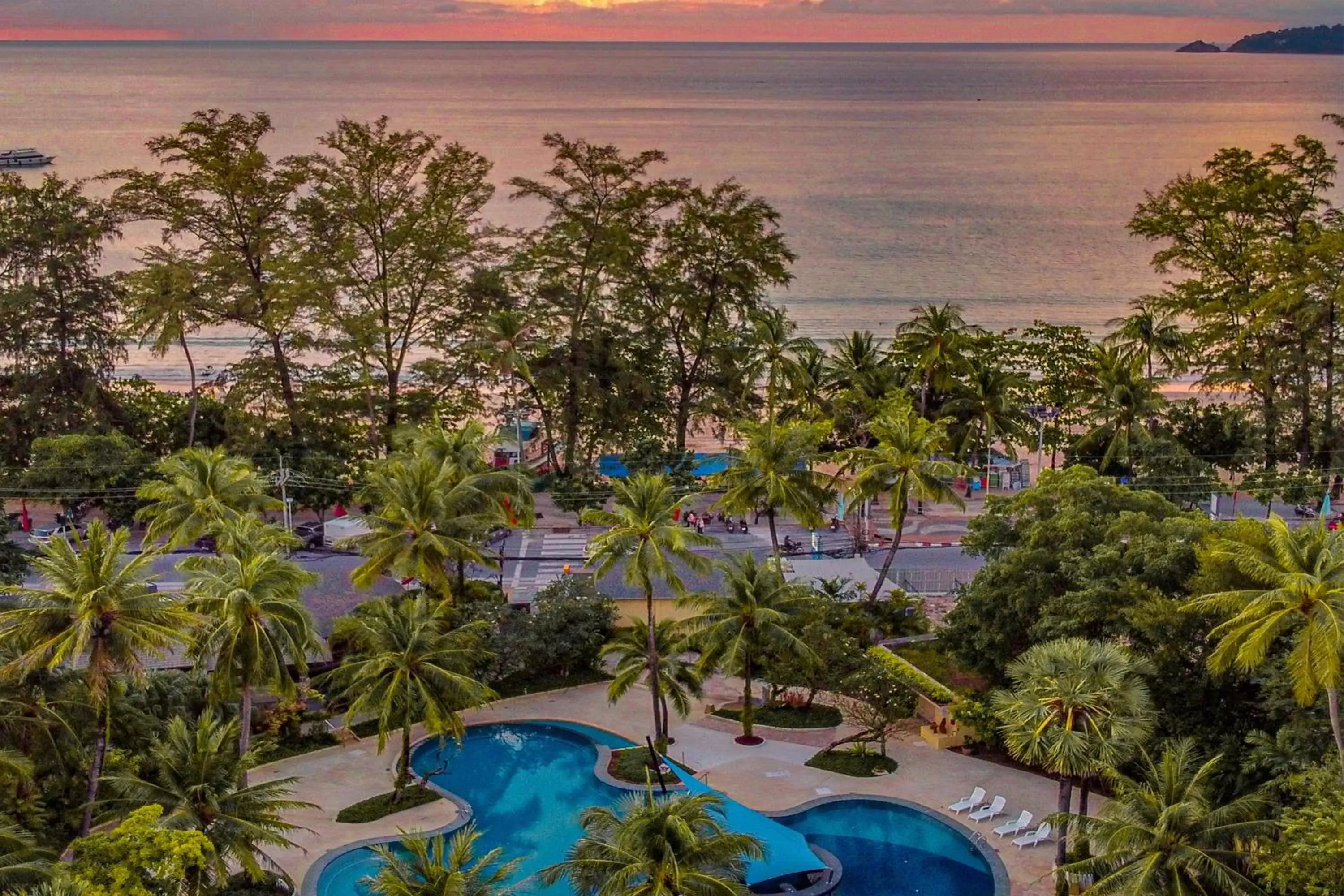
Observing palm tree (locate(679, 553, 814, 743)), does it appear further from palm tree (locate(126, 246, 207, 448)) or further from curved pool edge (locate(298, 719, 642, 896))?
palm tree (locate(126, 246, 207, 448))

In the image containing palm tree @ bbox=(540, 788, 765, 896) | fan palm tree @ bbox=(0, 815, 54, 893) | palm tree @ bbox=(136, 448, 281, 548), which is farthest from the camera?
palm tree @ bbox=(136, 448, 281, 548)

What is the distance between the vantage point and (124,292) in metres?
51.5

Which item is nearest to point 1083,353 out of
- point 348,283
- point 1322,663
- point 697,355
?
point 697,355

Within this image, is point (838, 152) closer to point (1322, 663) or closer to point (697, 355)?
point (697, 355)

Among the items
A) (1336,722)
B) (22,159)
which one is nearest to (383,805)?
(1336,722)

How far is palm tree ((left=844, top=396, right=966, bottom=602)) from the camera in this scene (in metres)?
37.2

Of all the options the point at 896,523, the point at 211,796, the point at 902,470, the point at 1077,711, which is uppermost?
the point at 902,470

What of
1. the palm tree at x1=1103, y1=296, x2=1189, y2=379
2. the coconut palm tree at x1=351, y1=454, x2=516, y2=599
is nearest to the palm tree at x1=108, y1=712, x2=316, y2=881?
the coconut palm tree at x1=351, y1=454, x2=516, y2=599

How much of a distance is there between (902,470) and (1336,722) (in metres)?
15.3

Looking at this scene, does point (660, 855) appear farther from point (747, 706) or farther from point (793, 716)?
point (793, 716)

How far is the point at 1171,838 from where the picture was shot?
2222 centimetres

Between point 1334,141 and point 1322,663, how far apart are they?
18360 cm

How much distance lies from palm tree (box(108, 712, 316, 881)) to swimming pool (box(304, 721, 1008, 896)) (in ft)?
9.87

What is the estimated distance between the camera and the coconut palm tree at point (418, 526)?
109 ft
